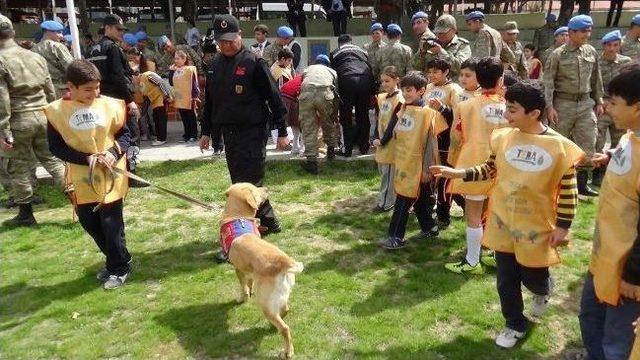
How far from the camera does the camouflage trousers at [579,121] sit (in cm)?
631

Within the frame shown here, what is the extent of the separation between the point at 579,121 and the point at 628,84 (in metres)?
4.24

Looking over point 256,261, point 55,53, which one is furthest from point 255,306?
point 55,53

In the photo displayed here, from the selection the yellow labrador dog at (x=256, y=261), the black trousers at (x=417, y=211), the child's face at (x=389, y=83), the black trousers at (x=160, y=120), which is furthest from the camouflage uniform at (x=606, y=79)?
the black trousers at (x=160, y=120)

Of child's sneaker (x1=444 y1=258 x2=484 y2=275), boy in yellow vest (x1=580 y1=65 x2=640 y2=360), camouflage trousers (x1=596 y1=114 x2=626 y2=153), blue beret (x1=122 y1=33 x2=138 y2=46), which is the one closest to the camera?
boy in yellow vest (x1=580 y1=65 x2=640 y2=360)

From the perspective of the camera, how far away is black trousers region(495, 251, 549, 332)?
3.40 m

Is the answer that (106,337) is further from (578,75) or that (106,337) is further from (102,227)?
(578,75)

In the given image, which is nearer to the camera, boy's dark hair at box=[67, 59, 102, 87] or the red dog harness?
the red dog harness

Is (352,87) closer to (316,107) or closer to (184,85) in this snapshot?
(316,107)

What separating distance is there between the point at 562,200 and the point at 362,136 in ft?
17.9

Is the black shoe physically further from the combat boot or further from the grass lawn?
the combat boot

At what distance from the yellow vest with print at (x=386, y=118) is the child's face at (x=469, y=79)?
94 centimetres

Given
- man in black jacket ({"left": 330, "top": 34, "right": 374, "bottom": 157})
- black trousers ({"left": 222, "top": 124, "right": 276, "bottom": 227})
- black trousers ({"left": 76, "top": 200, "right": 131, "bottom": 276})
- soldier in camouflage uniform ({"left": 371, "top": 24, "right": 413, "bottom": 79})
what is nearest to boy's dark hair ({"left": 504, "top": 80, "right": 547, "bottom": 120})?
black trousers ({"left": 222, "top": 124, "right": 276, "bottom": 227})

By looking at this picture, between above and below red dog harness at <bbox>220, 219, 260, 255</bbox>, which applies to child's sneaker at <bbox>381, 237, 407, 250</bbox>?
below

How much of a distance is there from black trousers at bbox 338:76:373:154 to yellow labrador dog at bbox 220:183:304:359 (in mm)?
3992
